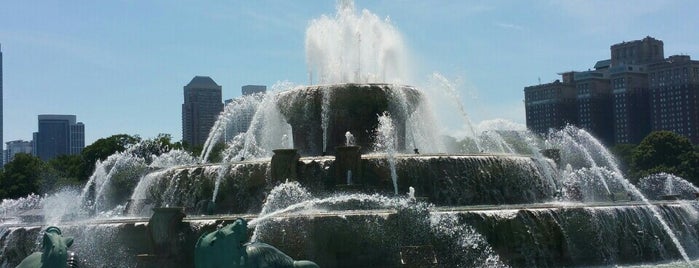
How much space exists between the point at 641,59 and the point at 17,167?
97411 millimetres

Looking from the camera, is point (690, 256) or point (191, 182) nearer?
point (690, 256)

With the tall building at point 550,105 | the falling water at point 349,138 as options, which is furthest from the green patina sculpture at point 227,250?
the tall building at point 550,105

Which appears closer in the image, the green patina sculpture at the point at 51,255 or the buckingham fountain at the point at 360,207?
the green patina sculpture at the point at 51,255

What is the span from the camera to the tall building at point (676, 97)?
386 ft

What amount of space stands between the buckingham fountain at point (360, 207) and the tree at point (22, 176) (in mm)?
40291

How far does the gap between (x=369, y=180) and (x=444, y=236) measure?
5.47m

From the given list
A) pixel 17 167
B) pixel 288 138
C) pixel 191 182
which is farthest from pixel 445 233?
pixel 17 167

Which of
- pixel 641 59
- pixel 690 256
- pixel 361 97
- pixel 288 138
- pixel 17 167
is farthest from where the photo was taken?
pixel 641 59

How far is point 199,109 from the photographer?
135m

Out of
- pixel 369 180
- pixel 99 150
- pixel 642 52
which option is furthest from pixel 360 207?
pixel 642 52

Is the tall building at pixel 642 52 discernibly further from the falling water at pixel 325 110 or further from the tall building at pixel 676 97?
the falling water at pixel 325 110

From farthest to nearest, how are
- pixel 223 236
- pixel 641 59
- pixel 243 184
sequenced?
pixel 641 59 < pixel 243 184 < pixel 223 236

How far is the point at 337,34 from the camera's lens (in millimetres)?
36656

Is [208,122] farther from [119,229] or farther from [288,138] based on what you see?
[119,229]
